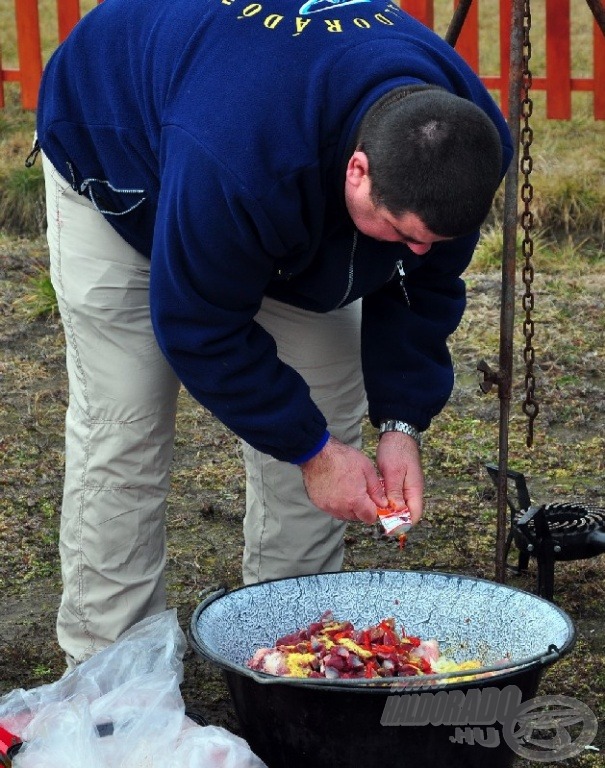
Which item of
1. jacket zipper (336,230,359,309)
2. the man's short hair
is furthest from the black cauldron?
the man's short hair

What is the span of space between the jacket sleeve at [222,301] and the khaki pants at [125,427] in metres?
0.34

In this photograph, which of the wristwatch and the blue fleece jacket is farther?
the wristwatch

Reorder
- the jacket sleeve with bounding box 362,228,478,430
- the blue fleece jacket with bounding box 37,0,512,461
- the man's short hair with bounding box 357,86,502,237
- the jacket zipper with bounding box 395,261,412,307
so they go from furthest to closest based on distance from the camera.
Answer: the jacket sleeve with bounding box 362,228,478,430, the jacket zipper with bounding box 395,261,412,307, the blue fleece jacket with bounding box 37,0,512,461, the man's short hair with bounding box 357,86,502,237

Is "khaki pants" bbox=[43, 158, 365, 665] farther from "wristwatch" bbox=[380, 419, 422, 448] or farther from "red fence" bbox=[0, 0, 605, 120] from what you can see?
"red fence" bbox=[0, 0, 605, 120]

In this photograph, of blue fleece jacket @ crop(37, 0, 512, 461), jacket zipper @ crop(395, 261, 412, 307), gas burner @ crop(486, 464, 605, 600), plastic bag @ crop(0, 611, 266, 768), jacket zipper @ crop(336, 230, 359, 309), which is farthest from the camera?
gas burner @ crop(486, 464, 605, 600)

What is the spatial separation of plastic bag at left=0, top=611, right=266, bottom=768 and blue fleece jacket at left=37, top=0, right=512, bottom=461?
0.55m

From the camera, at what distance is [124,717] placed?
2385mm

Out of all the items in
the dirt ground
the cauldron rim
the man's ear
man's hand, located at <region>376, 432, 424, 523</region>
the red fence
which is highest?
the red fence

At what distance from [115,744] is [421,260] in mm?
1190

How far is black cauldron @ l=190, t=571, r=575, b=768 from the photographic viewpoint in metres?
2.17

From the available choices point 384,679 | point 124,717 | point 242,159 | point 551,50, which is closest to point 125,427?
point 124,717

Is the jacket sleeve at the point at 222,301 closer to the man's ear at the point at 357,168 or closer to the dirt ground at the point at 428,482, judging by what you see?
the man's ear at the point at 357,168

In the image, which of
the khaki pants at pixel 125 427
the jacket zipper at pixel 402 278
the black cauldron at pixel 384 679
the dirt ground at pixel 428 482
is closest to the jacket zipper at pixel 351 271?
the jacket zipper at pixel 402 278

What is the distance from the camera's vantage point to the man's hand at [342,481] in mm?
2498
